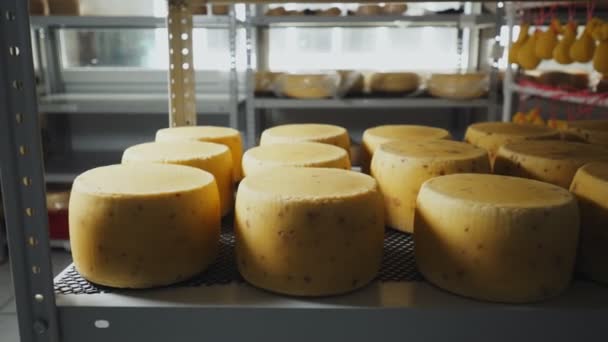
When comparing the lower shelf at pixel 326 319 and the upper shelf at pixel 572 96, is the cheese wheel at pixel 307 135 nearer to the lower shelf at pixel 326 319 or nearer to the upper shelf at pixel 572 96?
the lower shelf at pixel 326 319

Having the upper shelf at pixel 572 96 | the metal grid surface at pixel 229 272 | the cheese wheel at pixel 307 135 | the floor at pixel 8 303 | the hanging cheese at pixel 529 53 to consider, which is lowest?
the floor at pixel 8 303

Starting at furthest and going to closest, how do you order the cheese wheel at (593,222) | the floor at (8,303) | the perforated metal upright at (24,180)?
the floor at (8,303) → the cheese wheel at (593,222) → the perforated metal upright at (24,180)

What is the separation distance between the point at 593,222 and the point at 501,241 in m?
0.15

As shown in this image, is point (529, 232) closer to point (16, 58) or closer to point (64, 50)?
point (16, 58)

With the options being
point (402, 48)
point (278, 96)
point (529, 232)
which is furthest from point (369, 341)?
point (402, 48)

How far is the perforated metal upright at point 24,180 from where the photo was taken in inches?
18.6

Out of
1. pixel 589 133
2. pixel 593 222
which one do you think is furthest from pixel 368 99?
pixel 593 222

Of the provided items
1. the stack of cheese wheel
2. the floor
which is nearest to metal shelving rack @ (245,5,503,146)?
the floor

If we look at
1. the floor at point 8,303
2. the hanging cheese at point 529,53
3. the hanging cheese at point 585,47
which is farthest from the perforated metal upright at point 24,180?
the hanging cheese at point 529,53

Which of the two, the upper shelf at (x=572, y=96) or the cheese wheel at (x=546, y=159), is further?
the upper shelf at (x=572, y=96)

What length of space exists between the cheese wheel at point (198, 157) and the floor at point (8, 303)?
0.97 meters

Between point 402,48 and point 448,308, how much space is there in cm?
251

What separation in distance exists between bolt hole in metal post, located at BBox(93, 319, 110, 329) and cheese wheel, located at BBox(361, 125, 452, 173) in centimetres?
52

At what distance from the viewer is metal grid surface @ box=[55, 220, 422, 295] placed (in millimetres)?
589
